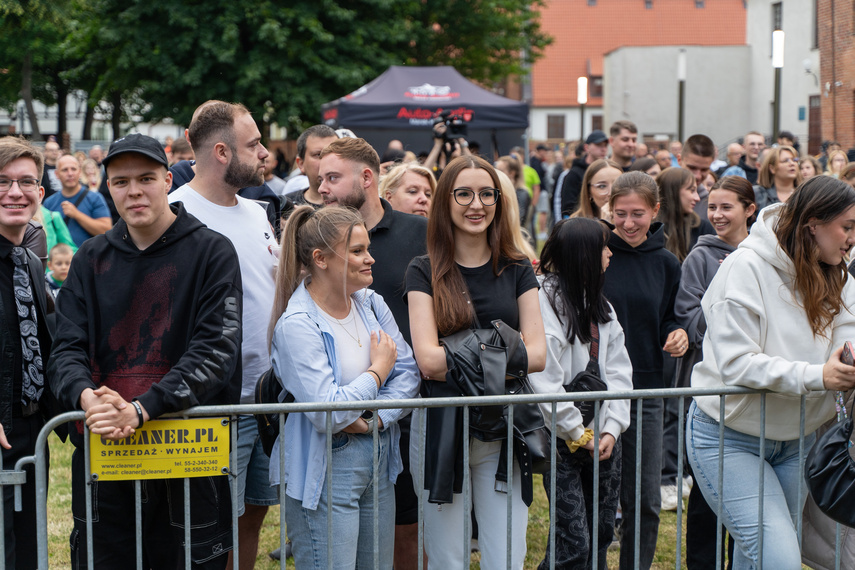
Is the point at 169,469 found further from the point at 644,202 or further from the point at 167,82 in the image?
the point at 167,82

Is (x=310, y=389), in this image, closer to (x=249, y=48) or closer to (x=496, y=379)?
(x=496, y=379)

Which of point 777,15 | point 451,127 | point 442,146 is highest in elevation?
point 777,15

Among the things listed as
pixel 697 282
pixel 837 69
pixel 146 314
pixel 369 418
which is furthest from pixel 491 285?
pixel 837 69

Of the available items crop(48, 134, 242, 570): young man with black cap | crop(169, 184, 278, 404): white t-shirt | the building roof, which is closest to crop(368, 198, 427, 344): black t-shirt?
crop(169, 184, 278, 404): white t-shirt

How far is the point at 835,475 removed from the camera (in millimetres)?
2936

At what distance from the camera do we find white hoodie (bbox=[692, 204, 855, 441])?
3.18 meters

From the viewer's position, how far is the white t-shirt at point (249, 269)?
3785mm

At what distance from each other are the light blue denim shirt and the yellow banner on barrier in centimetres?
26

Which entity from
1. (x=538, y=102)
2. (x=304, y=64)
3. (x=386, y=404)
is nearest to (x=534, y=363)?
(x=386, y=404)

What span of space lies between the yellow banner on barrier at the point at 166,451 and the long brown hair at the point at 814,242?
2108 millimetres

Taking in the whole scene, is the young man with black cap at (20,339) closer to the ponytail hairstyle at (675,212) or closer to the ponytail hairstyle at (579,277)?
the ponytail hairstyle at (579,277)

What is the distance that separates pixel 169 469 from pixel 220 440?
0.19 metres

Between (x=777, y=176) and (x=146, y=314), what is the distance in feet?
18.3

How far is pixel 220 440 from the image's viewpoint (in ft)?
10.0
